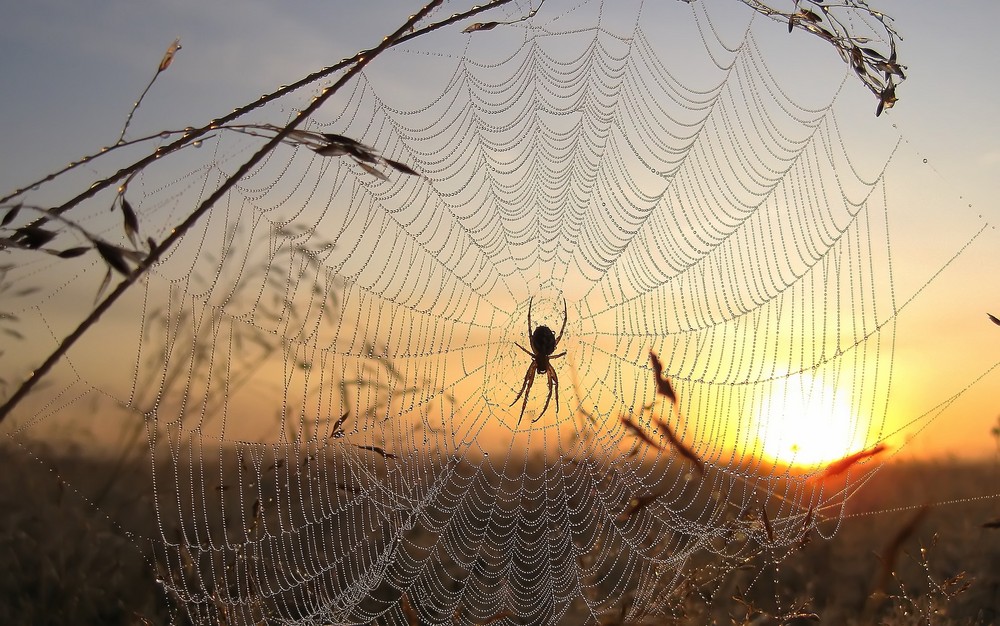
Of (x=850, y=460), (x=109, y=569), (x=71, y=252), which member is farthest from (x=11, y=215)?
(x=109, y=569)

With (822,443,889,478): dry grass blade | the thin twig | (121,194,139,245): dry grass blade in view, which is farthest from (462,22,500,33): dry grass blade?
(822,443,889,478): dry grass blade

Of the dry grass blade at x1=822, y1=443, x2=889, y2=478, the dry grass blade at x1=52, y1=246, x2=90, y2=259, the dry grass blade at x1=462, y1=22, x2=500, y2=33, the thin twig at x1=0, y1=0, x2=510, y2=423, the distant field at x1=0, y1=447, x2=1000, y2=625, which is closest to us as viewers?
the thin twig at x1=0, y1=0, x2=510, y2=423

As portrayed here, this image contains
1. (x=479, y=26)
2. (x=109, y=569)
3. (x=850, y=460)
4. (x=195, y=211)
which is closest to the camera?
(x=195, y=211)

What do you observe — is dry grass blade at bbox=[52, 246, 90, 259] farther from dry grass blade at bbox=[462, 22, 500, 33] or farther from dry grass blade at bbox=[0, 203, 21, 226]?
dry grass blade at bbox=[462, 22, 500, 33]

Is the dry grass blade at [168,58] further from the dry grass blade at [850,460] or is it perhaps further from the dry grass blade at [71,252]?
the dry grass blade at [850,460]

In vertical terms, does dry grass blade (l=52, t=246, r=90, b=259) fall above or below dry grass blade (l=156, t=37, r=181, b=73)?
below

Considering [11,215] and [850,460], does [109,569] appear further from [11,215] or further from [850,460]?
[11,215]

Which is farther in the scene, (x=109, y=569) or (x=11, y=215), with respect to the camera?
(x=109, y=569)

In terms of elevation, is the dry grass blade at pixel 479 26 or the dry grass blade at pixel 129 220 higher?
the dry grass blade at pixel 479 26

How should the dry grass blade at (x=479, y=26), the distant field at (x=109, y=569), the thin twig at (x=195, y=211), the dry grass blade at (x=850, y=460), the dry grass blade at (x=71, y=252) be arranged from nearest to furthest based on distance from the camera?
the thin twig at (x=195, y=211) < the dry grass blade at (x=71, y=252) < the dry grass blade at (x=479, y=26) < the dry grass blade at (x=850, y=460) < the distant field at (x=109, y=569)

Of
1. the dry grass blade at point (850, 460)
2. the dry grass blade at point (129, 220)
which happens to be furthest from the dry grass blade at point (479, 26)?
the dry grass blade at point (850, 460)

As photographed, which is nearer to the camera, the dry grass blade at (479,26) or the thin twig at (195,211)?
the thin twig at (195,211)
